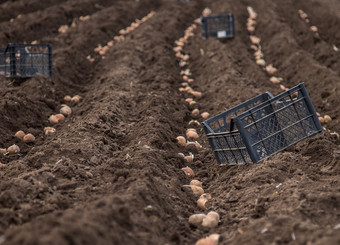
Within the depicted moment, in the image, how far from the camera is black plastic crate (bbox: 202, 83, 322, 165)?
544 centimetres

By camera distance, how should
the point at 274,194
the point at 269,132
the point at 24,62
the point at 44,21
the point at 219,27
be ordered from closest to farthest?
1. the point at 274,194
2. the point at 269,132
3. the point at 24,62
4. the point at 219,27
5. the point at 44,21

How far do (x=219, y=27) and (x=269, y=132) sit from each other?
27.9 ft

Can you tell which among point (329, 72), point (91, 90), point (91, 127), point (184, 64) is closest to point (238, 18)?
point (184, 64)

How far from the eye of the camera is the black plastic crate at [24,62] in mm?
9031

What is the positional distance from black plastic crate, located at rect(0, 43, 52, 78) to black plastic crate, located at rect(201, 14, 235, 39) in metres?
5.50

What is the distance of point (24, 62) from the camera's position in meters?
9.15

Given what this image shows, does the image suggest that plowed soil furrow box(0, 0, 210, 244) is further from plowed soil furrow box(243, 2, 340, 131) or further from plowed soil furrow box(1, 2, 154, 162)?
plowed soil furrow box(243, 2, 340, 131)

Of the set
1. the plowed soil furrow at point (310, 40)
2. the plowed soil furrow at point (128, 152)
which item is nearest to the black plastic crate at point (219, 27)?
the plowed soil furrow at point (310, 40)

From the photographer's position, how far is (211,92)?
9227mm

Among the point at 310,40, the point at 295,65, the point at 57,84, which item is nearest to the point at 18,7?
the point at 57,84

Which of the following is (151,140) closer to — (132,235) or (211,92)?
(132,235)

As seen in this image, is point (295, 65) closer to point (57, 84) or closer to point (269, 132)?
point (57, 84)

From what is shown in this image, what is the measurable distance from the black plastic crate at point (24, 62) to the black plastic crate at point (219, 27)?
5.50 meters

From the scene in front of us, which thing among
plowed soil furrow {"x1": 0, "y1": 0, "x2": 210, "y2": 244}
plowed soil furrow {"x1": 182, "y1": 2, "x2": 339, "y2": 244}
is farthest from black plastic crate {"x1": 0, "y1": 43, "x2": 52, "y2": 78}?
plowed soil furrow {"x1": 182, "y1": 2, "x2": 339, "y2": 244}
